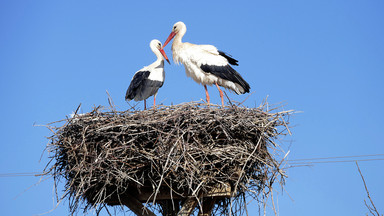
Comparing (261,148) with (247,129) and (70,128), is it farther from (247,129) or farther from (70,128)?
(70,128)

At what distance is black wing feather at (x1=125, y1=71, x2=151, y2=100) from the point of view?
7.86 metres

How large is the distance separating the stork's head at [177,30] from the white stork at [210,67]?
0.58 metres

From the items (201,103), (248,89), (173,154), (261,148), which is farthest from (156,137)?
(248,89)

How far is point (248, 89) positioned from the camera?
789 cm

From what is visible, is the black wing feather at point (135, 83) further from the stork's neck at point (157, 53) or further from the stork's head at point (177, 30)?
the stork's head at point (177, 30)

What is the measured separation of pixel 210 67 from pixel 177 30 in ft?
4.52

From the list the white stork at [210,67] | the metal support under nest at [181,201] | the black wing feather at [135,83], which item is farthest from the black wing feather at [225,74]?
the metal support under nest at [181,201]

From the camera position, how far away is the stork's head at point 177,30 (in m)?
8.75

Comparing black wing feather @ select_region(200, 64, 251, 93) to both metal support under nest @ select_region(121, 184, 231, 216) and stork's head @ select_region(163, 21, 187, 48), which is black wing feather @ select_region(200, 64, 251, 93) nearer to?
stork's head @ select_region(163, 21, 187, 48)

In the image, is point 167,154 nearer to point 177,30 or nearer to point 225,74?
point 225,74

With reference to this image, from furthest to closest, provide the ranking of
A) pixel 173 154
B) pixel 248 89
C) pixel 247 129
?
pixel 248 89, pixel 247 129, pixel 173 154

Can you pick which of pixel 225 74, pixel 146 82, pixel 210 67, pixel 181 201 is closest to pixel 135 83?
pixel 146 82

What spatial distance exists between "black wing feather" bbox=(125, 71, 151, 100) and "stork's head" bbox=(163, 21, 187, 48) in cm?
98

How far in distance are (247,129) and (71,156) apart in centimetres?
194
